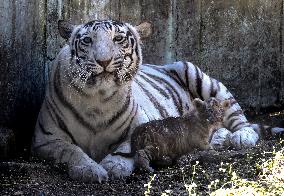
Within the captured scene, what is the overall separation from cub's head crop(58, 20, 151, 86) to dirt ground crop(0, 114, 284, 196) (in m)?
0.72

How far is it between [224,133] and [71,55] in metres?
1.71

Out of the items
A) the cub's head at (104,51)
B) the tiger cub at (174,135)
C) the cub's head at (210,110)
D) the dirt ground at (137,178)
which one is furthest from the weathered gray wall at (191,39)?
the cub's head at (210,110)

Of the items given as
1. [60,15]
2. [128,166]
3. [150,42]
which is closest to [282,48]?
[150,42]

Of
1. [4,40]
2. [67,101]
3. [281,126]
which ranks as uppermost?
[4,40]

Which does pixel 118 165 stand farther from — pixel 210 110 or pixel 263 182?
pixel 263 182

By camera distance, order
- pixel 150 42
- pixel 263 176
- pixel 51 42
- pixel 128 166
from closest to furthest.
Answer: pixel 263 176, pixel 128 166, pixel 51 42, pixel 150 42

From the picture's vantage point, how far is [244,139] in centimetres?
680

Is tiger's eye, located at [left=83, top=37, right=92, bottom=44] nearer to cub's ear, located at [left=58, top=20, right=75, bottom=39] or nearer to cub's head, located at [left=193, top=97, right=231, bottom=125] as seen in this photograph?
cub's ear, located at [left=58, top=20, right=75, bottom=39]

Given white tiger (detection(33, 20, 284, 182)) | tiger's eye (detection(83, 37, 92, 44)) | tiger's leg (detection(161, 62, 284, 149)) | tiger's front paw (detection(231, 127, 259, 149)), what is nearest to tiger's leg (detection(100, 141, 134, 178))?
white tiger (detection(33, 20, 284, 182))

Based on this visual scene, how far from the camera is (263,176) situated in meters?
5.16

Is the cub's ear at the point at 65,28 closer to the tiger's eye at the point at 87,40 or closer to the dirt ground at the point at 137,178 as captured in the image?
the tiger's eye at the point at 87,40

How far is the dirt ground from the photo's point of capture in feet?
16.5

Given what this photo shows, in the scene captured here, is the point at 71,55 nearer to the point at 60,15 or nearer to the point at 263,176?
the point at 60,15

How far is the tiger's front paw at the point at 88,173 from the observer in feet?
17.7
